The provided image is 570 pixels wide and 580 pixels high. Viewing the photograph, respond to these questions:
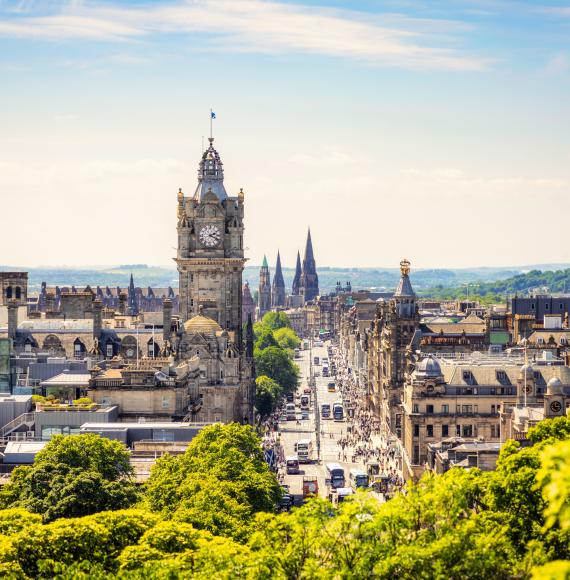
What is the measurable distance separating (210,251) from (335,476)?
3170 centimetres

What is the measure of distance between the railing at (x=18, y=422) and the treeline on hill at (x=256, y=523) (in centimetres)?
1957

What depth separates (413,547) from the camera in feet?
167

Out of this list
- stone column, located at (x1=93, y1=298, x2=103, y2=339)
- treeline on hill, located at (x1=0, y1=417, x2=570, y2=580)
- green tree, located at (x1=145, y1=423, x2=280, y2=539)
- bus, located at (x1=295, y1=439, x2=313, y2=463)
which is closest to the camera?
treeline on hill, located at (x1=0, y1=417, x2=570, y2=580)

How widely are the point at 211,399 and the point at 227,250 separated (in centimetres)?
2656

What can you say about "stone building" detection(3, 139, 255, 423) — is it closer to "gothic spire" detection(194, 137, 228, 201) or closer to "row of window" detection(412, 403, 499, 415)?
"gothic spire" detection(194, 137, 228, 201)

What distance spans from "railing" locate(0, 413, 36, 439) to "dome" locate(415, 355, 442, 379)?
4052cm

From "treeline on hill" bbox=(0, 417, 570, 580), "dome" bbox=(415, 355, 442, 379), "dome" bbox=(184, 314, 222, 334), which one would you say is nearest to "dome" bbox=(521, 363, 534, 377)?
"dome" bbox=(415, 355, 442, 379)

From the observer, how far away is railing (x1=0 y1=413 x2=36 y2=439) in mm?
106125

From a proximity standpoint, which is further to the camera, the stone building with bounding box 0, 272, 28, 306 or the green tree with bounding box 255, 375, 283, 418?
the stone building with bounding box 0, 272, 28, 306

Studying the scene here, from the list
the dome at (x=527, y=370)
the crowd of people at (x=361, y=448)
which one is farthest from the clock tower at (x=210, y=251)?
the dome at (x=527, y=370)

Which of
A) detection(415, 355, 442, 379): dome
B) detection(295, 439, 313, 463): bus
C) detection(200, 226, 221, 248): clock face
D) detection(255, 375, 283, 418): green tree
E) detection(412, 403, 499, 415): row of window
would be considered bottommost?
detection(295, 439, 313, 463): bus

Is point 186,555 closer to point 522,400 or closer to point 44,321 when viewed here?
point 522,400

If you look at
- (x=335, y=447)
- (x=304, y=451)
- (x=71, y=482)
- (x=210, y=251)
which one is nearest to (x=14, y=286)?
(x=210, y=251)

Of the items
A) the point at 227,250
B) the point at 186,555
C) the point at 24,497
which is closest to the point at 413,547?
the point at 186,555
